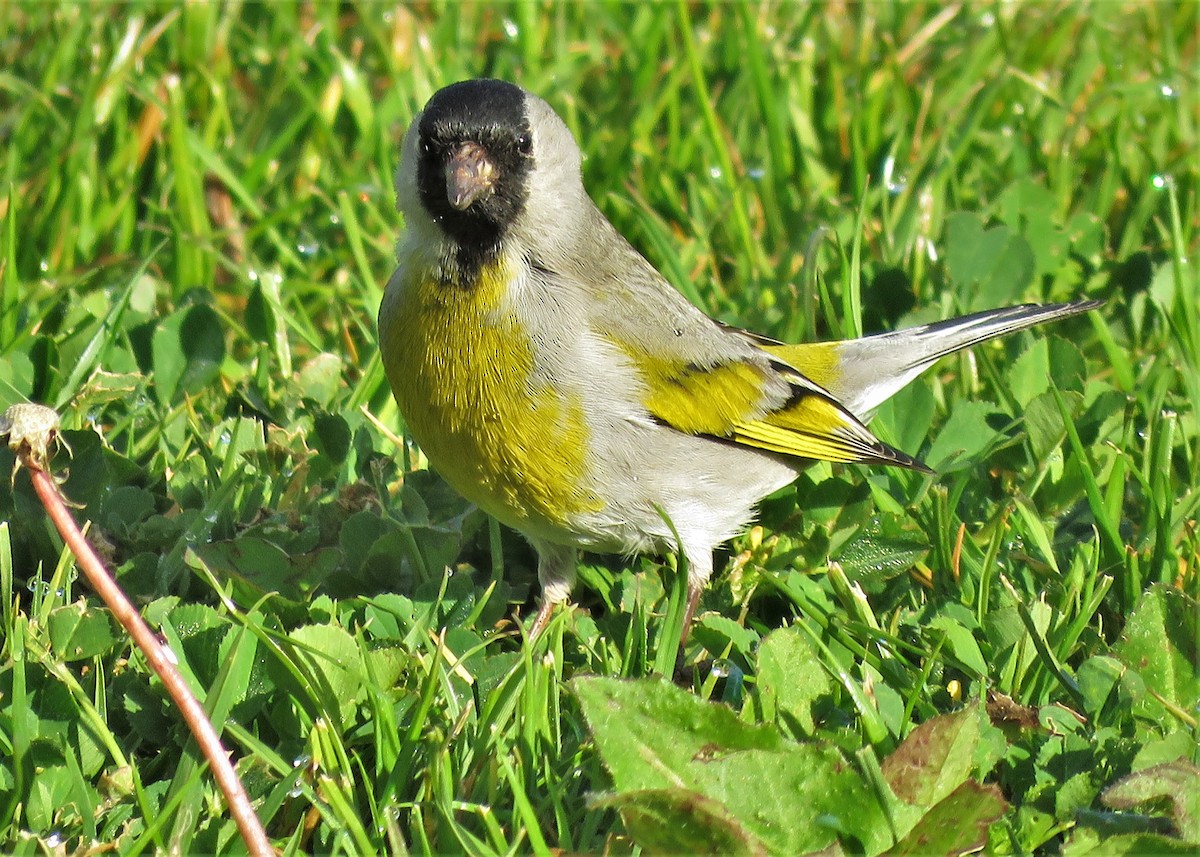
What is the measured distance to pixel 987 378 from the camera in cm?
473

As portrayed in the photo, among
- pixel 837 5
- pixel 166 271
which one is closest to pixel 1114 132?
pixel 837 5

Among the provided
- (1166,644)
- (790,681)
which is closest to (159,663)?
(790,681)

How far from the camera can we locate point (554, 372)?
3607 millimetres

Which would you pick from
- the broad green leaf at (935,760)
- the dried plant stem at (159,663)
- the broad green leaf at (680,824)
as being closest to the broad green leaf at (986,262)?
the broad green leaf at (935,760)

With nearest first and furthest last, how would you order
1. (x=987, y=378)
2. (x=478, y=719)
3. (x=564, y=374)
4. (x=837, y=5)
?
1. (x=478, y=719)
2. (x=564, y=374)
3. (x=987, y=378)
4. (x=837, y=5)

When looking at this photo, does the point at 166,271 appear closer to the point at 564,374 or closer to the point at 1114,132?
the point at 564,374

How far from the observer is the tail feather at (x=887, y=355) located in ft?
14.5

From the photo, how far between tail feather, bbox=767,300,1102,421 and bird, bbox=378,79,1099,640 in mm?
302

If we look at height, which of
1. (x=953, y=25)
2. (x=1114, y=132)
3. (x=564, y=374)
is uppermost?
(x=953, y=25)

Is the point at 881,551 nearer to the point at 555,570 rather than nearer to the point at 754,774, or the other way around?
the point at 555,570

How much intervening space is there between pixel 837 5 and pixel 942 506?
14.2ft

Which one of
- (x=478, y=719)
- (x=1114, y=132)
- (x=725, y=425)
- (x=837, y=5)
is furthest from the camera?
(x=837, y=5)

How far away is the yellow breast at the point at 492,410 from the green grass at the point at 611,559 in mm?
285

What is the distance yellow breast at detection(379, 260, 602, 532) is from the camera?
11.6 ft
